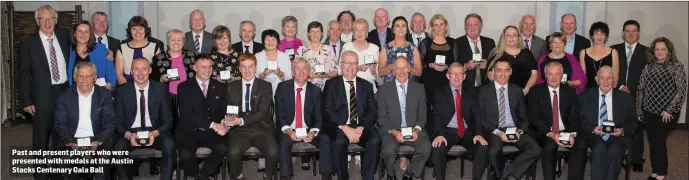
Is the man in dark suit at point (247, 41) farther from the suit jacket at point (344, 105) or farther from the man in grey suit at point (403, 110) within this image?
the man in grey suit at point (403, 110)

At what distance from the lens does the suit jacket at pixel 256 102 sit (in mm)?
5832

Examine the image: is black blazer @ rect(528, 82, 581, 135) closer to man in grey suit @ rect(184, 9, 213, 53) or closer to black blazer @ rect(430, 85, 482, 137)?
black blazer @ rect(430, 85, 482, 137)

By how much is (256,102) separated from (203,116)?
1.48 ft

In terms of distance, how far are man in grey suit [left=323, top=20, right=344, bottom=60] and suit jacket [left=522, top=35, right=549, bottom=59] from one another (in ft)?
6.17

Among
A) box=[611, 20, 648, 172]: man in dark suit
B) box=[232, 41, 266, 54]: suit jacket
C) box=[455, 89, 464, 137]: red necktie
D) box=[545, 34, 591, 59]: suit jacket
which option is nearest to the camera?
box=[455, 89, 464, 137]: red necktie

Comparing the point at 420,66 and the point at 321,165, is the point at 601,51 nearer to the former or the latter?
the point at 420,66

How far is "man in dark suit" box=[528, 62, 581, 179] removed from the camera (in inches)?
232

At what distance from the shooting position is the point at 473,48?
22.4 ft

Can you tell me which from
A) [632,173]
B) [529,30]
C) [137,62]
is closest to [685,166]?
[632,173]

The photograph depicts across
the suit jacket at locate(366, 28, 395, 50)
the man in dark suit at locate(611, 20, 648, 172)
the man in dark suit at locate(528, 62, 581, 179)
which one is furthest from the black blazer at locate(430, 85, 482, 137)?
the man in dark suit at locate(611, 20, 648, 172)

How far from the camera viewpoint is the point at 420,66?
6465 millimetres

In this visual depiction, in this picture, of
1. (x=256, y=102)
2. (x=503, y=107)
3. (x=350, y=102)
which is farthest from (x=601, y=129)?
(x=256, y=102)

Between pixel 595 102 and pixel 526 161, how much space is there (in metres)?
0.77

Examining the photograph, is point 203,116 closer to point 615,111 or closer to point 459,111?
point 459,111
